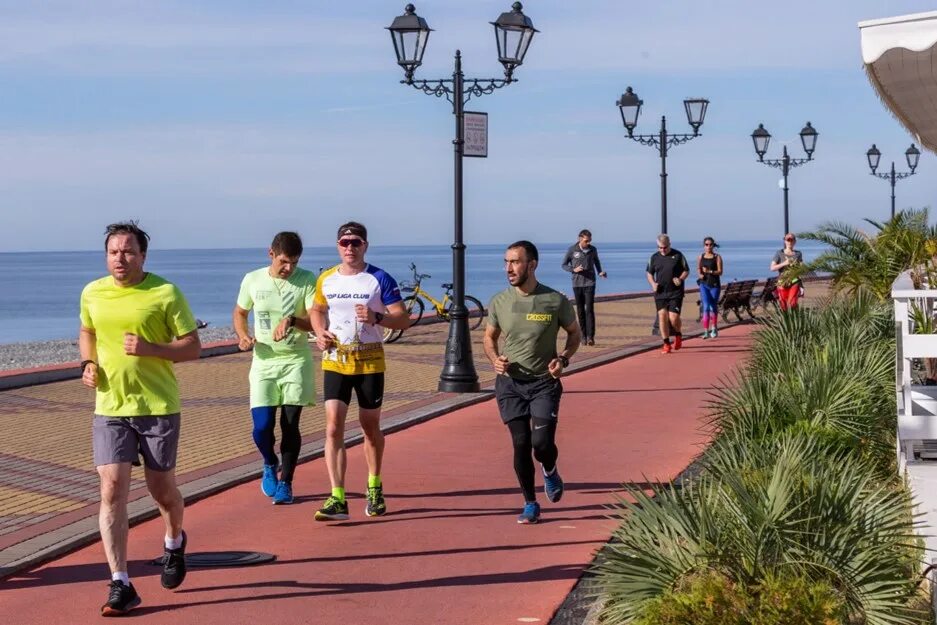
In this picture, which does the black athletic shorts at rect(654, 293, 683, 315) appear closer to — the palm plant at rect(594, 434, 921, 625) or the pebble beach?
the pebble beach

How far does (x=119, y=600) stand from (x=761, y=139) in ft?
96.7

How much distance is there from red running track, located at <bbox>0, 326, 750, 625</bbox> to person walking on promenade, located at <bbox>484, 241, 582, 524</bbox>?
471 millimetres

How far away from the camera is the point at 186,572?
7.61m

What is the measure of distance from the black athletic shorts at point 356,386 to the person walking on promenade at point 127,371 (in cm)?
207

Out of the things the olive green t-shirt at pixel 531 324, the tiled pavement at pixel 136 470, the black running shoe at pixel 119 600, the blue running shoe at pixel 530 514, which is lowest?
the tiled pavement at pixel 136 470

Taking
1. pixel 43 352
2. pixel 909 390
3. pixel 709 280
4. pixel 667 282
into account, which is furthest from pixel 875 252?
pixel 43 352

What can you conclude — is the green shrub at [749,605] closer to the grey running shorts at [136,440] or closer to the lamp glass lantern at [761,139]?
the grey running shorts at [136,440]

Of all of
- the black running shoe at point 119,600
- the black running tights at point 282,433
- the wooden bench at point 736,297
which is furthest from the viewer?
the wooden bench at point 736,297

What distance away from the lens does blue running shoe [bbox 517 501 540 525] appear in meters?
8.95

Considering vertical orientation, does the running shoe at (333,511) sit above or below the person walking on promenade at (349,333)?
below

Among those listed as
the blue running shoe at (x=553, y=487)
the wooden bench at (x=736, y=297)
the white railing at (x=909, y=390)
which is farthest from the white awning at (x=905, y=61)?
the wooden bench at (x=736, y=297)

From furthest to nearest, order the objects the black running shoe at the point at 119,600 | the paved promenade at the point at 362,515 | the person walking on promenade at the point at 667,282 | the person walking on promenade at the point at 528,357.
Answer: the person walking on promenade at the point at 667,282, the person walking on promenade at the point at 528,357, the paved promenade at the point at 362,515, the black running shoe at the point at 119,600

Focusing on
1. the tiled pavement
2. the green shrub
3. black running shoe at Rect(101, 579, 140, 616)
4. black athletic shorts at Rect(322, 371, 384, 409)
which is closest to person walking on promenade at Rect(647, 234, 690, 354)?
the tiled pavement

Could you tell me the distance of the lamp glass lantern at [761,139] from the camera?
34.3 meters
